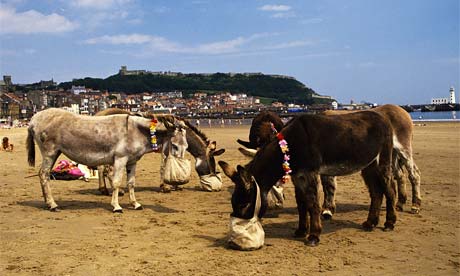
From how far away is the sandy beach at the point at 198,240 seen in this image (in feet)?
20.2

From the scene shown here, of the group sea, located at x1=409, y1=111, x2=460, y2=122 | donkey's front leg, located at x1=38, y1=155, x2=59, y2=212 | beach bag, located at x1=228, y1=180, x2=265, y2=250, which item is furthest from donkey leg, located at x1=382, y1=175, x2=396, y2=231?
sea, located at x1=409, y1=111, x2=460, y2=122

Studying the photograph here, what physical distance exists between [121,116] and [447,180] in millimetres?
10747

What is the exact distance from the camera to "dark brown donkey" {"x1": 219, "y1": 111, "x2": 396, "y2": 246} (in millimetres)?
7047

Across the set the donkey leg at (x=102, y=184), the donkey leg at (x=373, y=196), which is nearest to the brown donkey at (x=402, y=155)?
the donkey leg at (x=373, y=196)

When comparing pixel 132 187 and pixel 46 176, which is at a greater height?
pixel 46 176

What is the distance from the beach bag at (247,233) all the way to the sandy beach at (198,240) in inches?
6.1

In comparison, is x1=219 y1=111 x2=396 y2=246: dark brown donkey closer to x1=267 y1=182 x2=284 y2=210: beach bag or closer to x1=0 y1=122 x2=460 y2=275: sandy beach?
x1=0 y1=122 x2=460 y2=275: sandy beach

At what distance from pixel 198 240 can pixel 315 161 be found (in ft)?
8.60

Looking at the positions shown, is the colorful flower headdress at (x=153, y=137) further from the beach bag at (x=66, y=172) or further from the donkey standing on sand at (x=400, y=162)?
the beach bag at (x=66, y=172)

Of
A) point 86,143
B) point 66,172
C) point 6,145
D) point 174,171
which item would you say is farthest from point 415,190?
point 6,145

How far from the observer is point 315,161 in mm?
7387

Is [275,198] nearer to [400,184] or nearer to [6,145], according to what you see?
[400,184]

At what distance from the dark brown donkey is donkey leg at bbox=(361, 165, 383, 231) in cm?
2

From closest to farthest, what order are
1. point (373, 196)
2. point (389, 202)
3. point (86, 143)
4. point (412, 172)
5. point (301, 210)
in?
point (301, 210) < point (389, 202) < point (373, 196) < point (412, 172) < point (86, 143)
